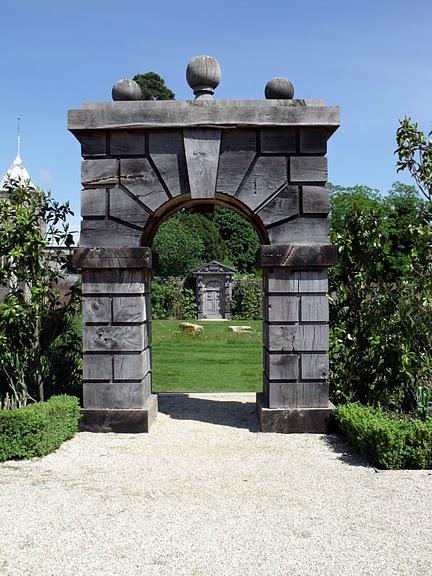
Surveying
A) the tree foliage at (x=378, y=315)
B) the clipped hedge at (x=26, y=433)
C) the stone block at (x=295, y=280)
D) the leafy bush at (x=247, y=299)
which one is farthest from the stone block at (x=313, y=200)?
the leafy bush at (x=247, y=299)

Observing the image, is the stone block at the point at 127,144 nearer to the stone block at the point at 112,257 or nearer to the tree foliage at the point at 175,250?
the stone block at the point at 112,257

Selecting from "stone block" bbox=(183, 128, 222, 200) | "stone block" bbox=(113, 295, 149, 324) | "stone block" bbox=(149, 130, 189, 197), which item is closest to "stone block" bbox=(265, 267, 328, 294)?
"stone block" bbox=(183, 128, 222, 200)

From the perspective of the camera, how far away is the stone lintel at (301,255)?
264 inches

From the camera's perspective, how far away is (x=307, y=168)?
6.73m

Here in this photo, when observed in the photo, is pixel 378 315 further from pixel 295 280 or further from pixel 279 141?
pixel 279 141

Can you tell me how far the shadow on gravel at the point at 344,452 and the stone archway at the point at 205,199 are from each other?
0.91ft

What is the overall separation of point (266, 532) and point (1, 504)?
2.13m

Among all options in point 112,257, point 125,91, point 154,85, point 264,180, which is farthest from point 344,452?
point 154,85

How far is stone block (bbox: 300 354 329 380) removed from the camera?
22.1 ft

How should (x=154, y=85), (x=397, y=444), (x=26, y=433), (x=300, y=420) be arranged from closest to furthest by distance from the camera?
1. (x=397, y=444)
2. (x=26, y=433)
3. (x=300, y=420)
4. (x=154, y=85)

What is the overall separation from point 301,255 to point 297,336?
0.95m

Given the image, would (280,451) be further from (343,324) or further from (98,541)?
(98,541)

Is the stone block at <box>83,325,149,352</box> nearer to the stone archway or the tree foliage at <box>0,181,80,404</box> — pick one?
the stone archway

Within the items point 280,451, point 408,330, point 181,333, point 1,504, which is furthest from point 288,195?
point 181,333
